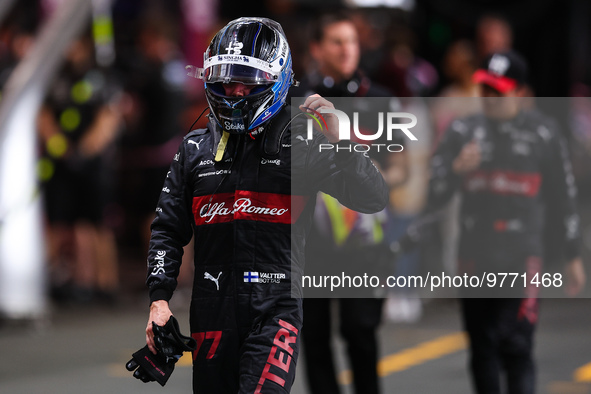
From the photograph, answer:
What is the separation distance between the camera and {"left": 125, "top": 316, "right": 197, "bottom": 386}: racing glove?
4.11 m

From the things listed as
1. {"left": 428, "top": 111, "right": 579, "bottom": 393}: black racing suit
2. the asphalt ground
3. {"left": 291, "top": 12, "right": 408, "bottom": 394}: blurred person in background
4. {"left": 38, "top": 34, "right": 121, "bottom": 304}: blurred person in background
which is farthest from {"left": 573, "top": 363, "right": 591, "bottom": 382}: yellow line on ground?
{"left": 38, "top": 34, "right": 121, "bottom": 304}: blurred person in background

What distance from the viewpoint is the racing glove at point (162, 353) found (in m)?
4.11

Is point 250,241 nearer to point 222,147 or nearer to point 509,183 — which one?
point 222,147

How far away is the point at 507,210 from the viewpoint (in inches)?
247

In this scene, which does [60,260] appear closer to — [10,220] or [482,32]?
[10,220]

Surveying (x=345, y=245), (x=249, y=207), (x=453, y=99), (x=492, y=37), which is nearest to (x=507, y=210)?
(x=345, y=245)

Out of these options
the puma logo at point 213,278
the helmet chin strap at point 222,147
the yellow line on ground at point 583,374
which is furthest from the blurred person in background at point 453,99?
the puma logo at point 213,278

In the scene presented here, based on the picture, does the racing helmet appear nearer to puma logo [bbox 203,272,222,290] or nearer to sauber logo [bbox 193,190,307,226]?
sauber logo [bbox 193,190,307,226]

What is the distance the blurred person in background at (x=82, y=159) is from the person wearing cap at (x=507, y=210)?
17.4 feet

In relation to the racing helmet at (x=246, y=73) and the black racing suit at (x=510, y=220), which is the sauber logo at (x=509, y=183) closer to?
the black racing suit at (x=510, y=220)

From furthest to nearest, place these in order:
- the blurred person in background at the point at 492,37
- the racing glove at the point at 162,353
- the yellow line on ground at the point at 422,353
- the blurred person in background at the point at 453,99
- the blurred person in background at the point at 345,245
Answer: the blurred person in background at the point at 492,37
the blurred person in background at the point at 453,99
the yellow line on ground at the point at 422,353
the blurred person in background at the point at 345,245
the racing glove at the point at 162,353

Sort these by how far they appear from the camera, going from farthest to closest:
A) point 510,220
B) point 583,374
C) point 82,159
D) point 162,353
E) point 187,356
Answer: point 82,159
point 187,356
point 583,374
point 510,220
point 162,353

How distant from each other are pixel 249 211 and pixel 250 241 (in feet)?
0.38

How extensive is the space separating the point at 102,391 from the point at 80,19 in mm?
4103
